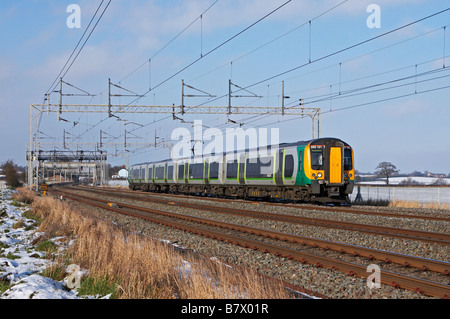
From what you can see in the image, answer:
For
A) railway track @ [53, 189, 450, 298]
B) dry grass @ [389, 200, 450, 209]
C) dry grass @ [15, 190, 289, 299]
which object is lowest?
dry grass @ [389, 200, 450, 209]

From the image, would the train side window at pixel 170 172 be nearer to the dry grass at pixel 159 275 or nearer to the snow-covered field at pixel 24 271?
the snow-covered field at pixel 24 271

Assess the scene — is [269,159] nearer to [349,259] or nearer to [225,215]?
[225,215]

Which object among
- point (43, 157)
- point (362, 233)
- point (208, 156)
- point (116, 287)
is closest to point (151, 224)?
point (362, 233)

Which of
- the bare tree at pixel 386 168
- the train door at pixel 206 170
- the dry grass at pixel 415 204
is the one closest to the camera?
the dry grass at pixel 415 204

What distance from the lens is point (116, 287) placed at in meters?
6.46

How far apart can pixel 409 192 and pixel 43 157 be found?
215 ft

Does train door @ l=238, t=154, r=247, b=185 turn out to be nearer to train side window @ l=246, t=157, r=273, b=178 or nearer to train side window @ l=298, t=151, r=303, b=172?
train side window @ l=246, t=157, r=273, b=178

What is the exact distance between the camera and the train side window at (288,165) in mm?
24062

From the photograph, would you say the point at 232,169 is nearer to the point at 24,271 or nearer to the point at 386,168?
the point at 24,271

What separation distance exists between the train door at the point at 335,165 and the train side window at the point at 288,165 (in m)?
2.16

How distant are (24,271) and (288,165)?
18.3m

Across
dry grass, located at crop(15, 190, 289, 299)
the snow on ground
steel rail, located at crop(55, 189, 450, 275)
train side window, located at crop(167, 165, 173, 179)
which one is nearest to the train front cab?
steel rail, located at crop(55, 189, 450, 275)

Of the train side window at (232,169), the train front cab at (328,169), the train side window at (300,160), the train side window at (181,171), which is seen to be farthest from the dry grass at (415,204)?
the train side window at (181,171)

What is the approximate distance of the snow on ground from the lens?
226 inches
